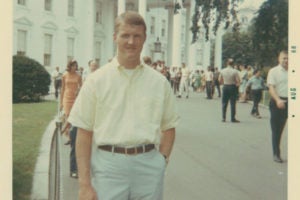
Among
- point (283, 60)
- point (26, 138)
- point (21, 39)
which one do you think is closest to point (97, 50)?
point (21, 39)

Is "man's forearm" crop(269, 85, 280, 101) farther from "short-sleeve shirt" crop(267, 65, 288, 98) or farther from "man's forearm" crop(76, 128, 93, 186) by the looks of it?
"man's forearm" crop(76, 128, 93, 186)

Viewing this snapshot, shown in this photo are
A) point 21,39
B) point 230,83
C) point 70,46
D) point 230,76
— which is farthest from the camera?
point 70,46

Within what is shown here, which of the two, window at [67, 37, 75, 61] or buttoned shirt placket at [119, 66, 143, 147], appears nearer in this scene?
buttoned shirt placket at [119, 66, 143, 147]

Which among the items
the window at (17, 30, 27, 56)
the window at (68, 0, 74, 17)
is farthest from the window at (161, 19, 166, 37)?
the window at (17, 30, 27, 56)

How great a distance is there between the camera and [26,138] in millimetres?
9539

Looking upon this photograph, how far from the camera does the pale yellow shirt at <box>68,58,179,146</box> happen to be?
114 inches

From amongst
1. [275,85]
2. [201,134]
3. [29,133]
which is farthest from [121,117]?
[201,134]

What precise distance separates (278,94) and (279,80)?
0.19m

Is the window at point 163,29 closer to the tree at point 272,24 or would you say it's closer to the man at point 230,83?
the man at point 230,83

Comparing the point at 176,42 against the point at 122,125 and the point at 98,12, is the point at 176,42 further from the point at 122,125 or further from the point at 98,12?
the point at 122,125

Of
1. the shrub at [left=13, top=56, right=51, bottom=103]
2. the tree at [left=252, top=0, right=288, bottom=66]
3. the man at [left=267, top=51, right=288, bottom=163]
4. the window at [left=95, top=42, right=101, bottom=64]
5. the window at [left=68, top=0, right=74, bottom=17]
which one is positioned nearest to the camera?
the tree at [left=252, top=0, right=288, bottom=66]

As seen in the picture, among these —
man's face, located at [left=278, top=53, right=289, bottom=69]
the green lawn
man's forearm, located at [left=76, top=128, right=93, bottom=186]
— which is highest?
man's face, located at [left=278, top=53, right=289, bottom=69]

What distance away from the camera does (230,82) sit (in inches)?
542
